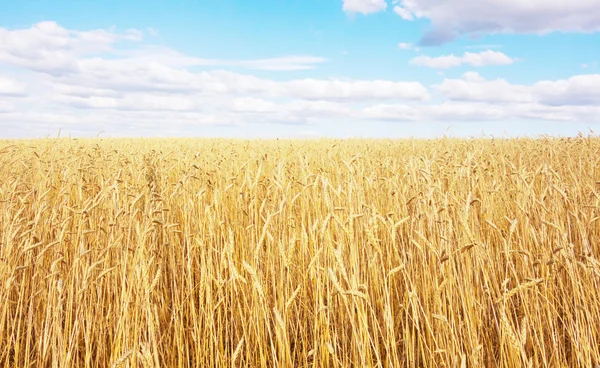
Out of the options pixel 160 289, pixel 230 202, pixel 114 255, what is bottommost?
pixel 160 289

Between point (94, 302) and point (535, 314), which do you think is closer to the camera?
point (535, 314)

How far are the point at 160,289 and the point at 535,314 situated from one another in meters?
2.33

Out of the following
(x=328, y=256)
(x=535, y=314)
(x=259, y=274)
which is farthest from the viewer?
(x=328, y=256)

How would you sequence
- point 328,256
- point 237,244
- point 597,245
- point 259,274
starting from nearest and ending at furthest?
point 259,274 → point 328,256 → point 237,244 → point 597,245

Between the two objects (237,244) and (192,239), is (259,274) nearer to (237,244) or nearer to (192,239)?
(237,244)

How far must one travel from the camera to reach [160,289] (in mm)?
2961

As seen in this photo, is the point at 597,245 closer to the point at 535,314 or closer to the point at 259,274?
the point at 535,314

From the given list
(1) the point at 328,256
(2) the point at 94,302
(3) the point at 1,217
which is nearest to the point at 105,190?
(2) the point at 94,302

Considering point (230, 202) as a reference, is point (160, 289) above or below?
below

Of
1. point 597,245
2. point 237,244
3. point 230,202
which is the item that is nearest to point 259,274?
point 237,244

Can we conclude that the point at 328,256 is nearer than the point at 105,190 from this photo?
Yes

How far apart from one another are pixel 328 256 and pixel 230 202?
175 cm

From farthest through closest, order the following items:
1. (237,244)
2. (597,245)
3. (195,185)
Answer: (195,185), (597,245), (237,244)

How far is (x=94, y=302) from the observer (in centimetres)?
255
